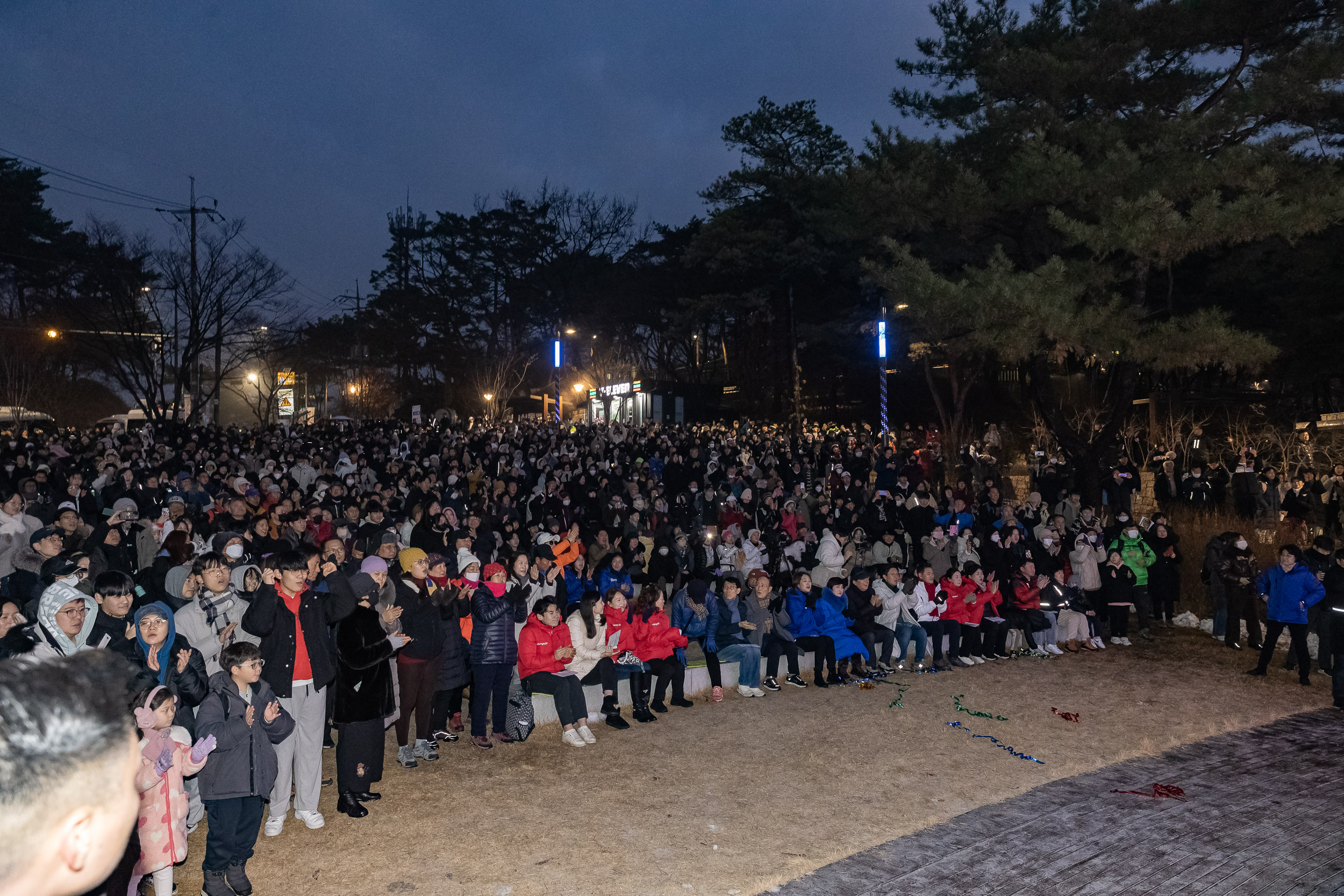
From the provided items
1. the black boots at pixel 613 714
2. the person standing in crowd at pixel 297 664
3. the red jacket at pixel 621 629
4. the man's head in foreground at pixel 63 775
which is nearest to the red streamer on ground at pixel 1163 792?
the black boots at pixel 613 714

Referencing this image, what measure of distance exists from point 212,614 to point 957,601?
797cm

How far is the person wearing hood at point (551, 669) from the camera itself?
7.23m

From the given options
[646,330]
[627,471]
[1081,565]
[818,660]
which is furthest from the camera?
[646,330]

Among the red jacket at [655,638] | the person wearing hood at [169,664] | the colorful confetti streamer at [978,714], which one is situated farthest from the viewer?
the red jacket at [655,638]

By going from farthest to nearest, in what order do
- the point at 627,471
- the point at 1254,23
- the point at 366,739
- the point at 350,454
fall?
the point at 350,454
the point at 627,471
the point at 1254,23
the point at 366,739

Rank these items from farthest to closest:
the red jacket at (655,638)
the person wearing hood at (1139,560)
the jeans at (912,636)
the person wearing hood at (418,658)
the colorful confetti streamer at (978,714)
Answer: the person wearing hood at (1139,560)
the jeans at (912,636)
the red jacket at (655,638)
the colorful confetti streamer at (978,714)
the person wearing hood at (418,658)

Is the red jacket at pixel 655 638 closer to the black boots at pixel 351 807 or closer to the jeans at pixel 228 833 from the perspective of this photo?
the black boots at pixel 351 807

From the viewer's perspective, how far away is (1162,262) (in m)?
14.4

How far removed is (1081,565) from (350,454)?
14689 millimetres

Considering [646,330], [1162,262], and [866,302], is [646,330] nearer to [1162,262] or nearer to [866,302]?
[866,302]

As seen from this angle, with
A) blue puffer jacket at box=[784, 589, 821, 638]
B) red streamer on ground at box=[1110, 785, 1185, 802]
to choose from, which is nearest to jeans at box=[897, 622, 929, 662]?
blue puffer jacket at box=[784, 589, 821, 638]

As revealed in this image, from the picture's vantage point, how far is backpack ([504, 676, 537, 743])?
716 centimetres

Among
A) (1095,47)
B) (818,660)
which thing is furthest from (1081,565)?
(1095,47)

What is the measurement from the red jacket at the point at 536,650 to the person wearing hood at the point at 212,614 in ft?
7.41
